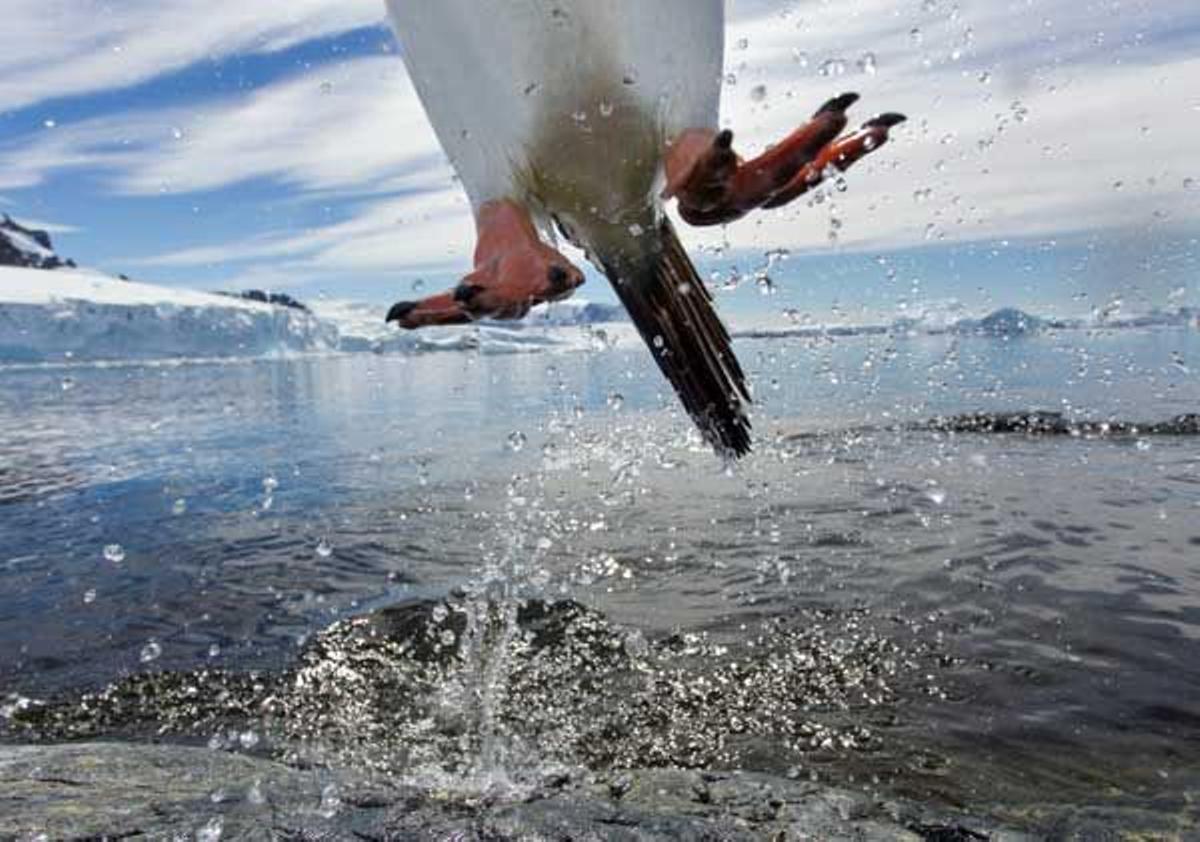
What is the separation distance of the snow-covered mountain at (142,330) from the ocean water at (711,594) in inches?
2842

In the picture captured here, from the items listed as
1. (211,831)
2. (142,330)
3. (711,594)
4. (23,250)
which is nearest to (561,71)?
(211,831)

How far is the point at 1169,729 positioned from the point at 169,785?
5086 millimetres

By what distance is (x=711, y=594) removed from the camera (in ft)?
26.2

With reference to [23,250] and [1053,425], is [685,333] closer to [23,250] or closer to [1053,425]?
[1053,425]

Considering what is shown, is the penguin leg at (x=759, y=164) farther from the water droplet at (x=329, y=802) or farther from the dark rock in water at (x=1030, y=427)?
the dark rock in water at (x=1030, y=427)

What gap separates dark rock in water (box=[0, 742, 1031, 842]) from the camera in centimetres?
322

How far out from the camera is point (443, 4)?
5.78 feet

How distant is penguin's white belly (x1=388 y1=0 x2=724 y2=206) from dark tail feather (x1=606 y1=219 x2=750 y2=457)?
27 centimetres

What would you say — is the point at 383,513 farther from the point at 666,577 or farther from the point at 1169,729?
the point at 1169,729

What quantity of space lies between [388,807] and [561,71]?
282 centimetres

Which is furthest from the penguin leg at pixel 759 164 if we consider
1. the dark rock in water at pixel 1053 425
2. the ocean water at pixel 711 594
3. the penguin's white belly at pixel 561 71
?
the dark rock in water at pixel 1053 425

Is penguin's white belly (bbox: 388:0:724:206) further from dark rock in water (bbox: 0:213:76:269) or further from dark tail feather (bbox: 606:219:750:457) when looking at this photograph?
dark rock in water (bbox: 0:213:76:269)

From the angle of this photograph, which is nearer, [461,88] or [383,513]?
[461,88]

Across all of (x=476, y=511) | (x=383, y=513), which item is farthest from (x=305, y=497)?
(x=476, y=511)
